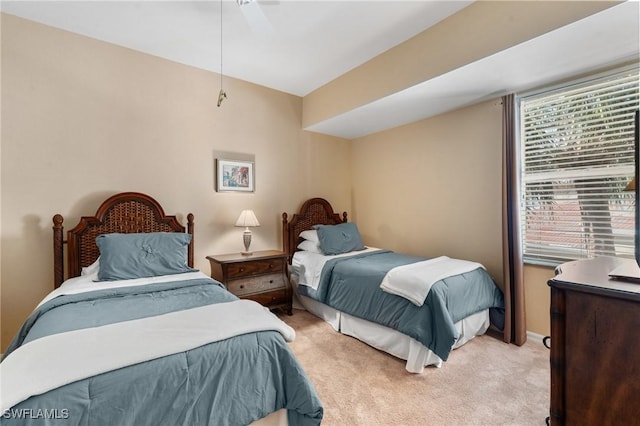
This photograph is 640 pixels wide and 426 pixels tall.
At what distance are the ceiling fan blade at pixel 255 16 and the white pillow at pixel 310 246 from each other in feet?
7.87

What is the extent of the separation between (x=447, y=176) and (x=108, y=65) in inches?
144

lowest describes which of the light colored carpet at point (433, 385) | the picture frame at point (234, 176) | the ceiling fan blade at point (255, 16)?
the light colored carpet at point (433, 385)

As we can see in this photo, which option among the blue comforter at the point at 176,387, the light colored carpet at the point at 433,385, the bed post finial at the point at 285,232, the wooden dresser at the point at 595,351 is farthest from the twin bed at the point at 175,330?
the wooden dresser at the point at 595,351

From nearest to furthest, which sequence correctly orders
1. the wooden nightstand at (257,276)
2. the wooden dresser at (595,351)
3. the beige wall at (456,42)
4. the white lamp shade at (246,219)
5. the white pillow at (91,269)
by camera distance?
the wooden dresser at (595,351), the beige wall at (456,42), the white pillow at (91,269), the wooden nightstand at (257,276), the white lamp shade at (246,219)

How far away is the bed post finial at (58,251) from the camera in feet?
8.13

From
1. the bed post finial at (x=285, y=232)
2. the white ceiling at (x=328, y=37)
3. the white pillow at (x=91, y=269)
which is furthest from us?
the bed post finial at (x=285, y=232)

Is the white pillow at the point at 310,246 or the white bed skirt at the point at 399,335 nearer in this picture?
the white bed skirt at the point at 399,335

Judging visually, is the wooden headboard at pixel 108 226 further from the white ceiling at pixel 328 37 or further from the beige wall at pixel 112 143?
the white ceiling at pixel 328 37

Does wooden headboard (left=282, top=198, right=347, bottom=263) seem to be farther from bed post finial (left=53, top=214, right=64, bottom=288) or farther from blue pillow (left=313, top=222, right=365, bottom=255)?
bed post finial (left=53, top=214, right=64, bottom=288)

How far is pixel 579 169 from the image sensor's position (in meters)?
2.54

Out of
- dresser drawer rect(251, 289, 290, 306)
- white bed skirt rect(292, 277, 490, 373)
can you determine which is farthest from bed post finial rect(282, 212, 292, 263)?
white bed skirt rect(292, 277, 490, 373)

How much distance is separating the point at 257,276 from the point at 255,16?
2348 millimetres

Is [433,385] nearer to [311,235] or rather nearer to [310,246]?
[310,246]

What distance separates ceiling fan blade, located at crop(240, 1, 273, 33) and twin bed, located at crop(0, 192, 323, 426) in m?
1.81
